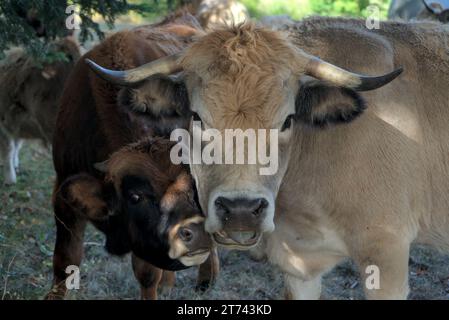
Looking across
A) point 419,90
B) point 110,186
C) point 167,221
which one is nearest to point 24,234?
point 110,186

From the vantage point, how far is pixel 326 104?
5.30m

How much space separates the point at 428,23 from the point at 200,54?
6.66 feet

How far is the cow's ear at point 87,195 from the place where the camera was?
605cm

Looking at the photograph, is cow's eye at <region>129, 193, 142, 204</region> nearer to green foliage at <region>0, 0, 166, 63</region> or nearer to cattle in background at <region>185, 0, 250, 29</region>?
green foliage at <region>0, 0, 166, 63</region>

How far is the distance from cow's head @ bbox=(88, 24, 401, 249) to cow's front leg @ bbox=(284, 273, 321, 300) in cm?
143

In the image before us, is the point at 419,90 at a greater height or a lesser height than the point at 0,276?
greater

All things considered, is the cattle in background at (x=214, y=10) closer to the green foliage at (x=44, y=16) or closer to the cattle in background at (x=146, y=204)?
the green foliage at (x=44, y=16)

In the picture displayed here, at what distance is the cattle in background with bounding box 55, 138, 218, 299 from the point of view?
552 centimetres

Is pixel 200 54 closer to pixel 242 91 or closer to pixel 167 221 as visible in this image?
pixel 242 91

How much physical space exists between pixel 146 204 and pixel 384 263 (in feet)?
5.71

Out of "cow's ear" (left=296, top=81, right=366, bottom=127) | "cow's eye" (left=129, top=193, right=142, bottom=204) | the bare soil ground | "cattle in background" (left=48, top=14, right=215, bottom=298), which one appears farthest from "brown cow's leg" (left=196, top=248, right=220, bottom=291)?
"cow's ear" (left=296, top=81, right=366, bottom=127)

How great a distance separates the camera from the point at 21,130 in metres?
10.7

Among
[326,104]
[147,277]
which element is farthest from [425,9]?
[326,104]

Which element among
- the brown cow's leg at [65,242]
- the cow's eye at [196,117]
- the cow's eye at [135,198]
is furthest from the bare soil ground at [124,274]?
the cow's eye at [196,117]
